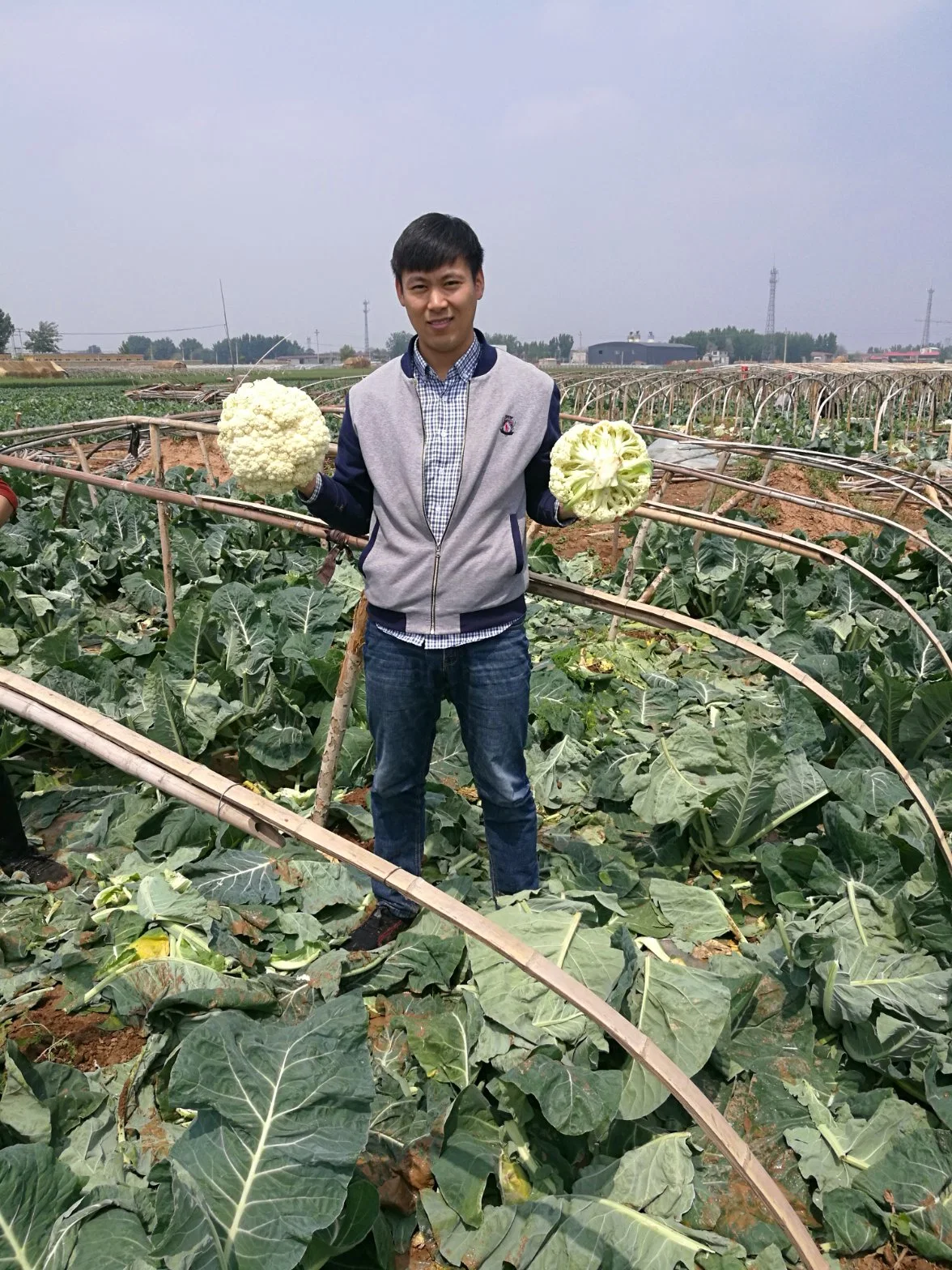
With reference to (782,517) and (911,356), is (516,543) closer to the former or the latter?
(782,517)

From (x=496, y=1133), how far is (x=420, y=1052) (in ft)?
0.90

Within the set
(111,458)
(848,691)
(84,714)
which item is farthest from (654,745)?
(111,458)

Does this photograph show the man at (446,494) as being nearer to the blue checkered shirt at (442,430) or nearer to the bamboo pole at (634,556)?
the blue checkered shirt at (442,430)

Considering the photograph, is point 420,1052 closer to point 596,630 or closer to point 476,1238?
point 476,1238

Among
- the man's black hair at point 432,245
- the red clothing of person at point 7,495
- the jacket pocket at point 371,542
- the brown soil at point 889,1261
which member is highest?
the man's black hair at point 432,245

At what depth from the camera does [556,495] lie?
6.92 ft

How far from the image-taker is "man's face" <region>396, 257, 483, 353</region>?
199 centimetres

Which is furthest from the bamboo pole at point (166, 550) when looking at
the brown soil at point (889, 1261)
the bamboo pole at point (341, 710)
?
the brown soil at point (889, 1261)

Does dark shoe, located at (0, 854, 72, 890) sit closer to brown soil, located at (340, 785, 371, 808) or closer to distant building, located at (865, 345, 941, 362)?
brown soil, located at (340, 785, 371, 808)

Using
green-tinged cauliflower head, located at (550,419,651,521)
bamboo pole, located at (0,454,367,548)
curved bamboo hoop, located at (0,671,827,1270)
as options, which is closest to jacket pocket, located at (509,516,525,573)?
green-tinged cauliflower head, located at (550,419,651,521)

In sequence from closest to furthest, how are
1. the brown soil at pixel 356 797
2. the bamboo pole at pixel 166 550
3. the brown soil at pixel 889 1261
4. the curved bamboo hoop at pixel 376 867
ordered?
1. the curved bamboo hoop at pixel 376 867
2. the brown soil at pixel 889 1261
3. the brown soil at pixel 356 797
4. the bamboo pole at pixel 166 550

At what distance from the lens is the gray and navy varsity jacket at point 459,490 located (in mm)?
2113

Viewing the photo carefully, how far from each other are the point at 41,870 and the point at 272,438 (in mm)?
1925

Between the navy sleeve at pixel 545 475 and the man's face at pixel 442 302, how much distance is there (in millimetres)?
287
